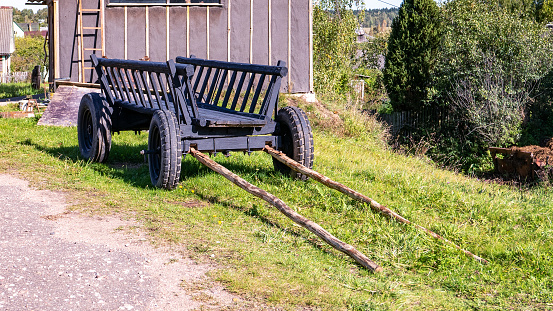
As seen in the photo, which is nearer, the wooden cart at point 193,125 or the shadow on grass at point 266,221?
the shadow on grass at point 266,221

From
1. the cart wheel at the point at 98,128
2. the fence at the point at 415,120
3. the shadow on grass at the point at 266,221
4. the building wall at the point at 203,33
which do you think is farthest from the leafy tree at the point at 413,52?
the shadow on grass at the point at 266,221

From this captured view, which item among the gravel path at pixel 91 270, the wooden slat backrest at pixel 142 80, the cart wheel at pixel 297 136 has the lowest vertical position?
the gravel path at pixel 91 270

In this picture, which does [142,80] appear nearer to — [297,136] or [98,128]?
[98,128]

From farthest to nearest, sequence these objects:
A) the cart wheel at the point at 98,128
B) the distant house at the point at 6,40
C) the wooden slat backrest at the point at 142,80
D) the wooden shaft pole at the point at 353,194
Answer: the distant house at the point at 6,40
the cart wheel at the point at 98,128
the wooden slat backrest at the point at 142,80
the wooden shaft pole at the point at 353,194

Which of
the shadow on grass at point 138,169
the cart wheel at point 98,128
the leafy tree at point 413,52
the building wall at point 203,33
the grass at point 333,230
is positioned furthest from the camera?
the leafy tree at point 413,52

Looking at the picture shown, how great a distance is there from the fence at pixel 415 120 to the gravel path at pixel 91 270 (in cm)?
1507

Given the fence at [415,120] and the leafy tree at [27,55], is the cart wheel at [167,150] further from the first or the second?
the leafy tree at [27,55]

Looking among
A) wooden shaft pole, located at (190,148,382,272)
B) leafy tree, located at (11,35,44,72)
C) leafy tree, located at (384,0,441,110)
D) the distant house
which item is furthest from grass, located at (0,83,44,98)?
the distant house

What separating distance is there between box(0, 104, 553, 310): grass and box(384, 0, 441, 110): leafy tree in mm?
11490

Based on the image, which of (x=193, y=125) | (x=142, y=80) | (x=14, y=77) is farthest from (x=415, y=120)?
(x=14, y=77)

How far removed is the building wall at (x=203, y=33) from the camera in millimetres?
15148

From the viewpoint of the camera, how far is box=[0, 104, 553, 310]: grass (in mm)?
4402

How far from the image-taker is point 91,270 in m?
4.43

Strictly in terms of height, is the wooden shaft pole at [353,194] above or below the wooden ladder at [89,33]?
below
